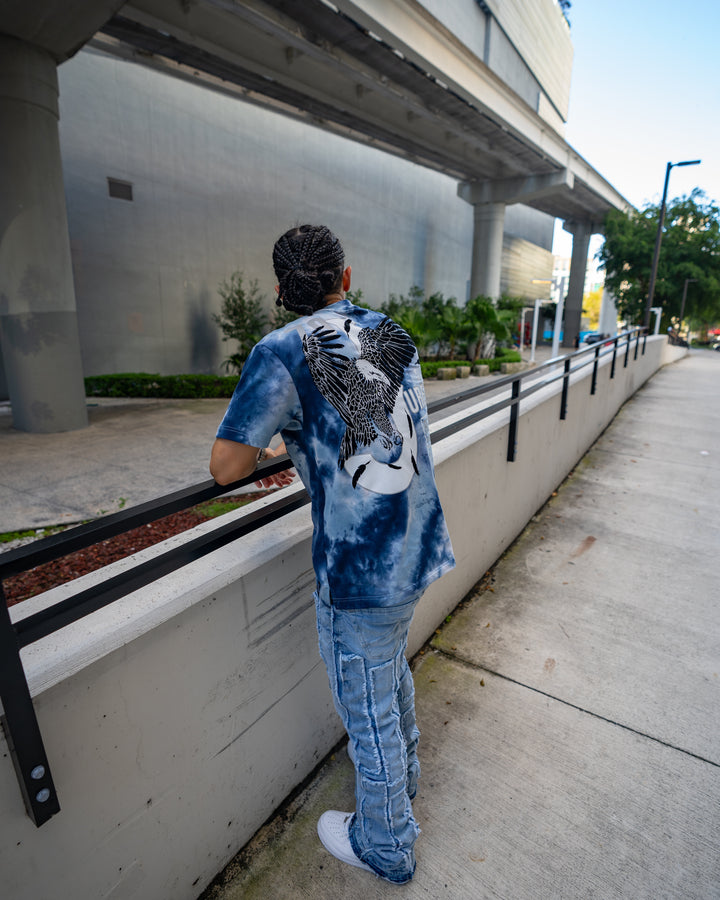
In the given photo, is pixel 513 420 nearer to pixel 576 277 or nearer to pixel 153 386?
pixel 153 386

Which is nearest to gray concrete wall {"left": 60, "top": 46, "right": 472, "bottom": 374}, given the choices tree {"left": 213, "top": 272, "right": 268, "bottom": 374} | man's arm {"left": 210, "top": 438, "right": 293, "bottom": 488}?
tree {"left": 213, "top": 272, "right": 268, "bottom": 374}

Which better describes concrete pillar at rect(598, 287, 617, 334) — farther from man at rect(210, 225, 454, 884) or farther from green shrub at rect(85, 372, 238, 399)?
man at rect(210, 225, 454, 884)

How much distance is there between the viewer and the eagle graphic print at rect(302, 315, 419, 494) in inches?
59.5

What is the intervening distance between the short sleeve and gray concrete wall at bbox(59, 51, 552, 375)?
45.2ft

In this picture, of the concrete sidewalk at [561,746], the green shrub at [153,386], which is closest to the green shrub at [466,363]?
the green shrub at [153,386]

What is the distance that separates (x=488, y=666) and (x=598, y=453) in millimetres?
5092

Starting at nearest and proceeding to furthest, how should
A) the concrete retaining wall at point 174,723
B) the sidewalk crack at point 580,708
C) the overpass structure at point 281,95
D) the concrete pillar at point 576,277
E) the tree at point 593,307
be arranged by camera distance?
the concrete retaining wall at point 174,723 → the sidewalk crack at point 580,708 → the overpass structure at point 281,95 → the concrete pillar at point 576,277 → the tree at point 593,307

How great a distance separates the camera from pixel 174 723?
1.62m

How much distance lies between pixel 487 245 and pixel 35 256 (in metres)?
21.4

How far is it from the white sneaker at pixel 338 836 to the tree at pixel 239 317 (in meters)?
14.2

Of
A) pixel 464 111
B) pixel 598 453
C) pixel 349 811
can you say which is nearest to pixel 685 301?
pixel 464 111

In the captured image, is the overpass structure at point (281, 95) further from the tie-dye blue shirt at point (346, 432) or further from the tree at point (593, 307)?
the tree at point (593, 307)

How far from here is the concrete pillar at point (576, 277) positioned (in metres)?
36.3

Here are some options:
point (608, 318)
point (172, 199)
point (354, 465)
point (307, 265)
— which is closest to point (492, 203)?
point (172, 199)
